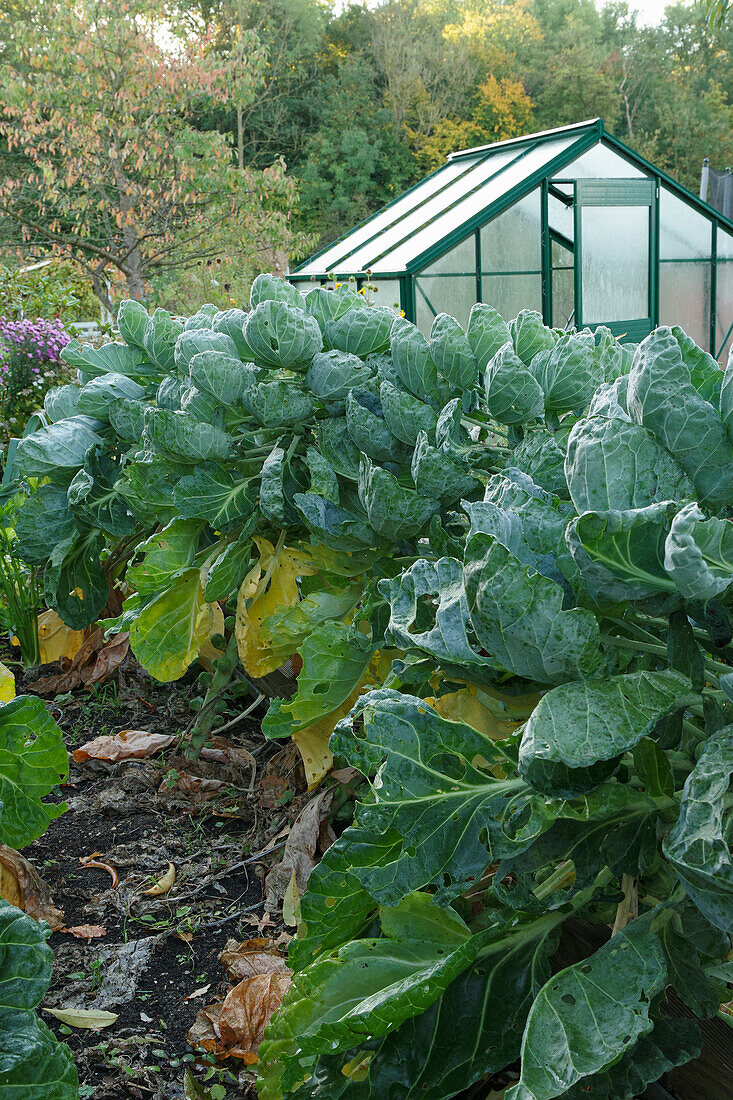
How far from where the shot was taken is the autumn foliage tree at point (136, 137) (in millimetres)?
11062

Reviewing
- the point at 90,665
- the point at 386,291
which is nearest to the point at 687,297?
the point at 386,291

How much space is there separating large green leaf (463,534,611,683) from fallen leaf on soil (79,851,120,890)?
1.26m

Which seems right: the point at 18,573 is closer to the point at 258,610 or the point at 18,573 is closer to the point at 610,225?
the point at 258,610

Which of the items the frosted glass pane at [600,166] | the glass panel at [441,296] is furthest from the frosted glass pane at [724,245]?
the glass panel at [441,296]

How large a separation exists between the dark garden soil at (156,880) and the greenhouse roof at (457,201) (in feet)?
19.9

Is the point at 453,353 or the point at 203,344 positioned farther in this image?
the point at 203,344

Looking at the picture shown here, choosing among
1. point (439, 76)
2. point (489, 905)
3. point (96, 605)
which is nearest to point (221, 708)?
point (96, 605)

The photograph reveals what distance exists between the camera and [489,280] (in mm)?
8180

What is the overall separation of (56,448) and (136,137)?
10856 millimetres

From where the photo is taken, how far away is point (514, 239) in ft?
27.1

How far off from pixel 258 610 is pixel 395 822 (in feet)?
3.63

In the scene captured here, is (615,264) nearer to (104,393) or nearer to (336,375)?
(104,393)

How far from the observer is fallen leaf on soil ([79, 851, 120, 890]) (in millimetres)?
1746

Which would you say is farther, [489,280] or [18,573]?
[489,280]
